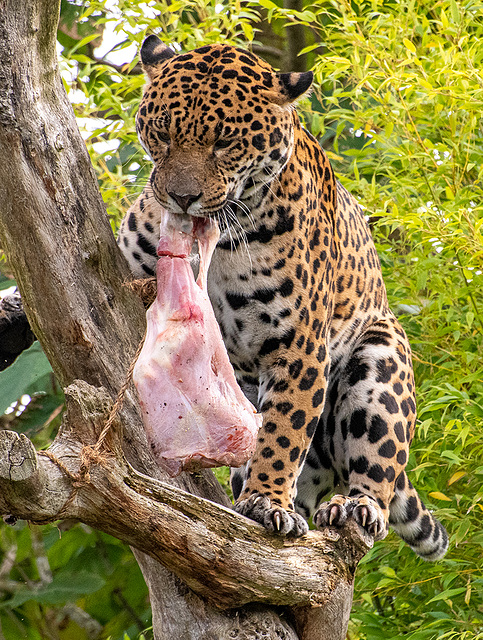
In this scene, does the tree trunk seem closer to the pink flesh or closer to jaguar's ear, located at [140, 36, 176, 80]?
the pink flesh

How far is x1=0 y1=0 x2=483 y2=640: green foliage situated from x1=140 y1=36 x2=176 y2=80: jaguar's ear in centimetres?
110

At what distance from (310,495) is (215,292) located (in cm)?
145

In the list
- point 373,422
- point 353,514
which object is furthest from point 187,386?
point 373,422

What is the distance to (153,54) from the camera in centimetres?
407

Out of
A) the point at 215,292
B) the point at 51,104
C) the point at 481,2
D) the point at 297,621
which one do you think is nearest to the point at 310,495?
the point at 297,621

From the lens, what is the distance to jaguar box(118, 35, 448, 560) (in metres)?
3.68

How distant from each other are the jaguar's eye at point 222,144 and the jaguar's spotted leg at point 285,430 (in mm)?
1069

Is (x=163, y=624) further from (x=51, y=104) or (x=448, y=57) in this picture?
(x=448, y=57)

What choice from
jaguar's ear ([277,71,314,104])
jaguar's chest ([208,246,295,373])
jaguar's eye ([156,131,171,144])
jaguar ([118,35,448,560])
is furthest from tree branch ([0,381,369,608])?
jaguar's ear ([277,71,314,104])

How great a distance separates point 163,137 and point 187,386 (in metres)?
1.12

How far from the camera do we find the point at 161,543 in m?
3.21

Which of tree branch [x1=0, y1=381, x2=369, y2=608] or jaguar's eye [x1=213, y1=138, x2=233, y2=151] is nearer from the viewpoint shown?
tree branch [x1=0, y1=381, x2=369, y2=608]

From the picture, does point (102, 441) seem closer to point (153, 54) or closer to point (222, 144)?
point (222, 144)

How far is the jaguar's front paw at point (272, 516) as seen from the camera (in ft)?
12.1
